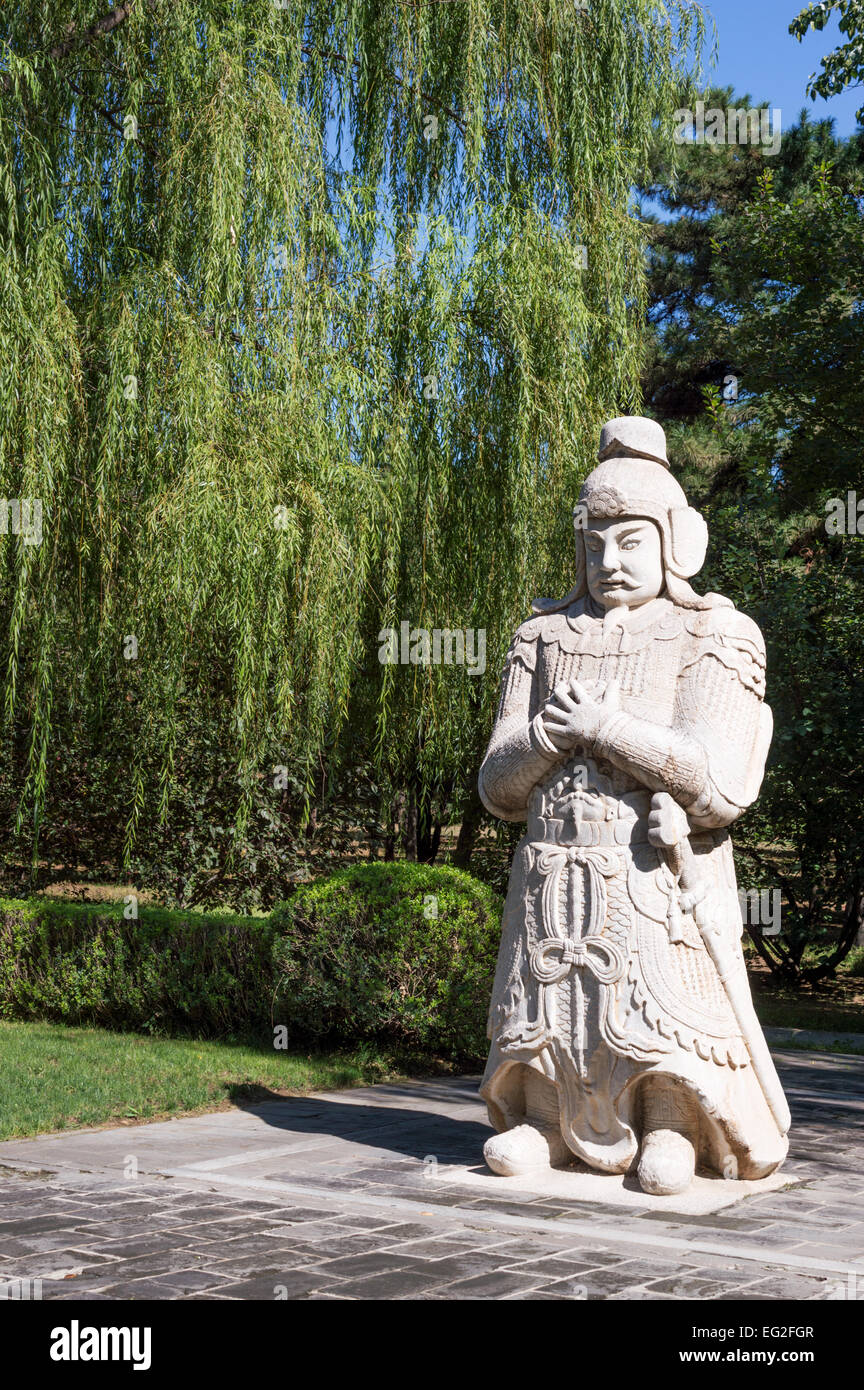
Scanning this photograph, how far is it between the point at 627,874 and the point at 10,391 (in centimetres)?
452

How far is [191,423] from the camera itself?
8.25 m

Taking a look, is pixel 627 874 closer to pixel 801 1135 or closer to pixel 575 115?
pixel 801 1135

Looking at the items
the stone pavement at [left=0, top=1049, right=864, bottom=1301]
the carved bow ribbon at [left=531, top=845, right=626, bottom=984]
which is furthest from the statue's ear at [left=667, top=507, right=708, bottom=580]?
the stone pavement at [left=0, top=1049, right=864, bottom=1301]

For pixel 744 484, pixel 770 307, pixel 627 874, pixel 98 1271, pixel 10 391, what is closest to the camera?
pixel 98 1271

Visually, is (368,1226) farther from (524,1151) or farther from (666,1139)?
(666,1139)

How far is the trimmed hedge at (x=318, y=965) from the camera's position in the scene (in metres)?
9.19

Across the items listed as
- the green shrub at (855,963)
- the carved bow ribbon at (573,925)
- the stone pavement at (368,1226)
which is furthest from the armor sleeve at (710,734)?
the green shrub at (855,963)

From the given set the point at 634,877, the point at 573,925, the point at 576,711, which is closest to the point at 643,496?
the point at 576,711

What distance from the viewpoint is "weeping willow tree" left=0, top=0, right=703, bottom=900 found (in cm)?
827

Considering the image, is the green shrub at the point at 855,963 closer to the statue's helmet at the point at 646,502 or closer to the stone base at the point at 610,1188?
the stone base at the point at 610,1188

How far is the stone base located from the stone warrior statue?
0.06 meters

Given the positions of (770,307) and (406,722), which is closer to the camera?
(406,722)

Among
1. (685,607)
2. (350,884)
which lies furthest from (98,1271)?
(350,884)

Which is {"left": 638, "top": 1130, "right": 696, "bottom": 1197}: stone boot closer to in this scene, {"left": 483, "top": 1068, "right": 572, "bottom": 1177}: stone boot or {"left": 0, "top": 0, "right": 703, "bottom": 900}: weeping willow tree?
{"left": 483, "top": 1068, "right": 572, "bottom": 1177}: stone boot
